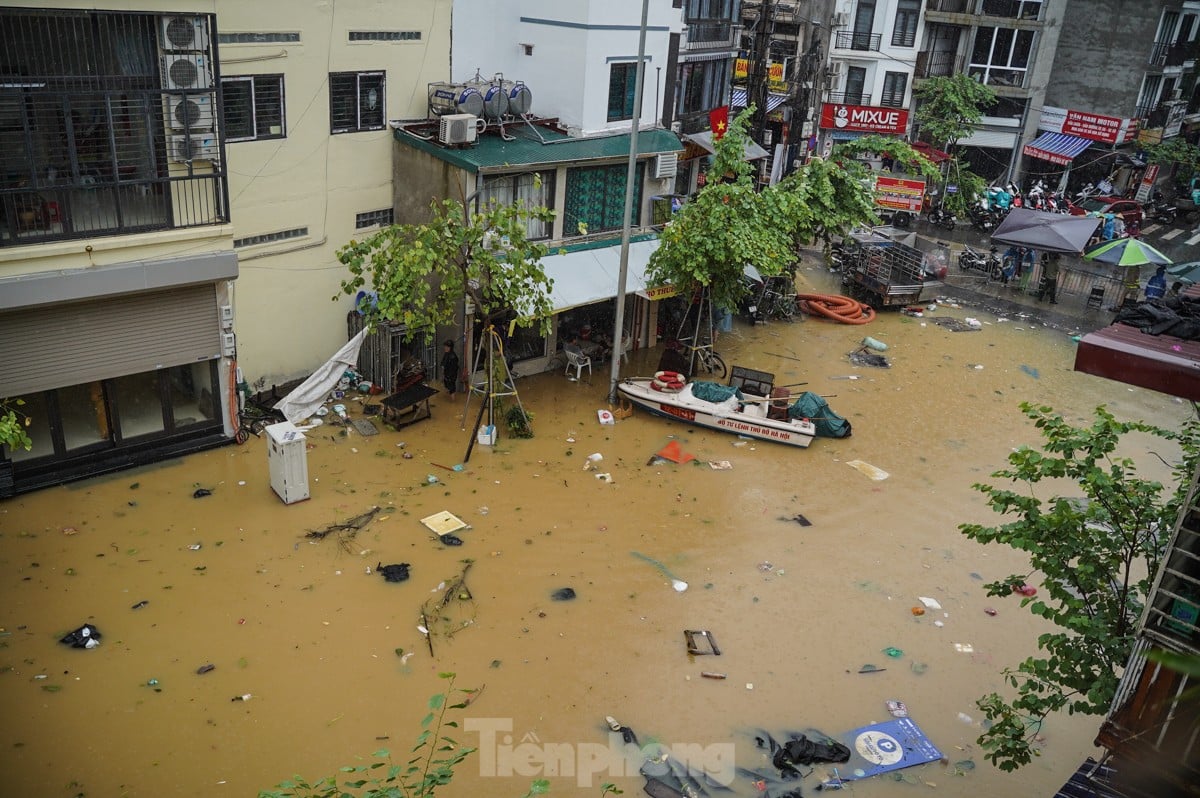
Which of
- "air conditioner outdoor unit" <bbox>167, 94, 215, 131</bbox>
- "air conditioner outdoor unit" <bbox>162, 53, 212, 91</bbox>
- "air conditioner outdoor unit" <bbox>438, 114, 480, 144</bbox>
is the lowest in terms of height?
"air conditioner outdoor unit" <bbox>438, 114, 480, 144</bbox>

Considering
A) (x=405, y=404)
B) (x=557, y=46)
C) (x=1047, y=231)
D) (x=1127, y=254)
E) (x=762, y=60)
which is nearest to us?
(x=405, y=404)

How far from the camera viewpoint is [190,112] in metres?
12.5

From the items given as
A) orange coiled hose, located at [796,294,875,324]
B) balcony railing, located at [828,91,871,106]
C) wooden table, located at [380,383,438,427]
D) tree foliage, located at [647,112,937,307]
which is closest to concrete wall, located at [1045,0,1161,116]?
balcony railing, located at [828,91,871,106]

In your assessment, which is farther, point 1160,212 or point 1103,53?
point 1103,53

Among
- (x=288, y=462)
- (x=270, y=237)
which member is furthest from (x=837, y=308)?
(x=288, y=462)

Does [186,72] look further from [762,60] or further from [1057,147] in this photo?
[1057,147]

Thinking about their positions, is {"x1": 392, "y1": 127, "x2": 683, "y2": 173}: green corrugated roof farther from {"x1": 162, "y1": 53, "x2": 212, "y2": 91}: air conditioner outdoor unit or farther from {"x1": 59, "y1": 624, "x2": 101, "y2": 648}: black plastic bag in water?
{"x1": 59, "y1": 624, "x2": 101, "y2": 648}: black plastic bag in water

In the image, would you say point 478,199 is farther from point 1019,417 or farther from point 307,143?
point 1019,417

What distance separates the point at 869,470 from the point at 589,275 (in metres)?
6.06

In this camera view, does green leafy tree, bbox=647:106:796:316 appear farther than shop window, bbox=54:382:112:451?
Yes

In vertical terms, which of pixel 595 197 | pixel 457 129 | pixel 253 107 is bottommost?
pixel 595 197

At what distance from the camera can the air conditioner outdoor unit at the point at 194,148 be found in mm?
12578

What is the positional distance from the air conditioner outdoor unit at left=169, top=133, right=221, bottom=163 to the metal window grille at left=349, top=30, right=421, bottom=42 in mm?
3293

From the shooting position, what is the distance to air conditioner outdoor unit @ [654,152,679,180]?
18.0 metres
